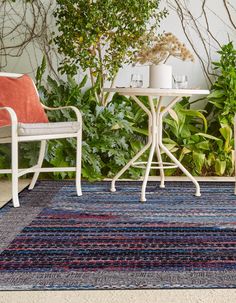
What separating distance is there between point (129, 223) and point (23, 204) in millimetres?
842

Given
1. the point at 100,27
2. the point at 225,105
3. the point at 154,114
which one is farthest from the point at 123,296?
the point at 225,105

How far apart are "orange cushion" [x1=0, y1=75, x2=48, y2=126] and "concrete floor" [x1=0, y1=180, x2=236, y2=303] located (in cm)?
207

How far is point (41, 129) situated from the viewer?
3379 mm

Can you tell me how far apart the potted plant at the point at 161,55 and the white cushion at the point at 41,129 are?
0.66 m

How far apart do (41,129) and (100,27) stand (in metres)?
1.27

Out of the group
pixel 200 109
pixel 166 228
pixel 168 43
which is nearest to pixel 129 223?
pixel 166 228

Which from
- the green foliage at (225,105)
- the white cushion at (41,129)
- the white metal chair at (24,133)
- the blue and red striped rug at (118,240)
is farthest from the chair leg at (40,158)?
the green foliage at (225,105)

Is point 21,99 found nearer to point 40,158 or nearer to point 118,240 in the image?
point 40,158

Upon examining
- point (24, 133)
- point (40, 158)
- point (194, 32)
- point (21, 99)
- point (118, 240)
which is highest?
point (194, 32)

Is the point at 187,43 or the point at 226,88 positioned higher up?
the point at 187,43

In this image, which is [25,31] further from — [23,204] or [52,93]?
[23,204]

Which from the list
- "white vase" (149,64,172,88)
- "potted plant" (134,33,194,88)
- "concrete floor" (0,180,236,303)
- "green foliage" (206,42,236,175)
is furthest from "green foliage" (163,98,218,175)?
"concrete floor" (0,180,236,303)

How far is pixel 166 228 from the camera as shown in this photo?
8.92ft

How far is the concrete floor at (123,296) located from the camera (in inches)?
68.1
